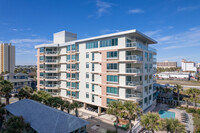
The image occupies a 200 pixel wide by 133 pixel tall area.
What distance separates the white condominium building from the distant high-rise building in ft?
292

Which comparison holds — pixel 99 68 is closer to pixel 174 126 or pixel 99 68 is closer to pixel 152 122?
pixel 152 122

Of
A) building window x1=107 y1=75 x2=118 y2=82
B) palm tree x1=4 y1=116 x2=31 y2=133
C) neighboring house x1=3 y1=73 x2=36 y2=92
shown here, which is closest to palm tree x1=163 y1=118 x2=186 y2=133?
building window x1=107 y1=75 x2=118 y2=82

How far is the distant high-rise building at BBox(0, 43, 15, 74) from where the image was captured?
346ft

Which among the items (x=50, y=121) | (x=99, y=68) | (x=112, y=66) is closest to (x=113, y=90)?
(x=112, y=66)

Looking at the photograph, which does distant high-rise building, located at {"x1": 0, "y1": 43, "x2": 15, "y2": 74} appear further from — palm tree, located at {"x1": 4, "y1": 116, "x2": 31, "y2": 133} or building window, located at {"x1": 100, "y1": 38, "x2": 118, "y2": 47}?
Answer: palm tree, located at {"x1": 4, "y1": 116, "x2": 31, "y2": 133}

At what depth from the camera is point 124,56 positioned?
25750 millimetres

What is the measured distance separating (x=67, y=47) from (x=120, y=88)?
70.3 feet

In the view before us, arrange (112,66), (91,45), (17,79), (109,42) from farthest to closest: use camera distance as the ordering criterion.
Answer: (17,79) → (91,45) → (109,42) → (112,66)

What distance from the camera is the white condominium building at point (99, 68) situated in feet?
85.2

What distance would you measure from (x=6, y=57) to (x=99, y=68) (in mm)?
112194

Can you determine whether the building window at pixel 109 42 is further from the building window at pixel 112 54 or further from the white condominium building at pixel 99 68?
the building window at pixel 112 54

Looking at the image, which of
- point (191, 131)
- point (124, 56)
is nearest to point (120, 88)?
point (124, 56)

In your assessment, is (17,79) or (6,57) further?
(6,57)

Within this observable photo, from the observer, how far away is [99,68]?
29969 millimetres
